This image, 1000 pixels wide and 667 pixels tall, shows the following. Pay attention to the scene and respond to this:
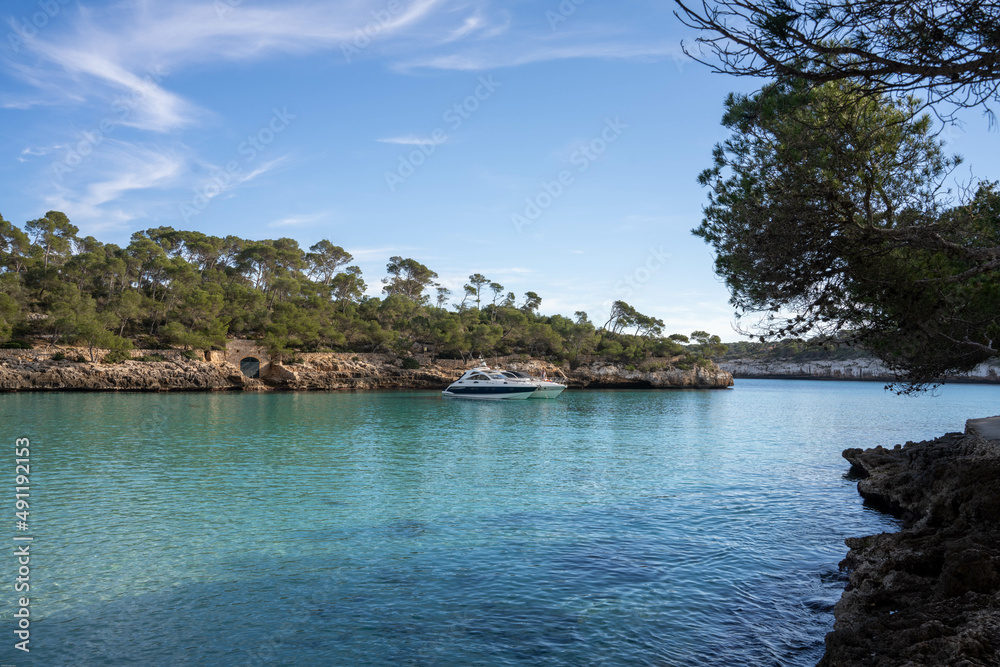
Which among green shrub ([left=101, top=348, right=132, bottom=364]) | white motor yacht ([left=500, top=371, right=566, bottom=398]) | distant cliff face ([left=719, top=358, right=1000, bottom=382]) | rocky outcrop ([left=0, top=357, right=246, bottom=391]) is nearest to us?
rocky outcrop ([left=0, top=357, right=246, bottom=391])

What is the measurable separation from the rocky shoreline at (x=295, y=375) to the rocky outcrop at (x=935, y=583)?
55197 mm

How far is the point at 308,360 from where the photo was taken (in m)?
60.5

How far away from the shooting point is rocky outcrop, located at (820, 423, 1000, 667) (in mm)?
4324

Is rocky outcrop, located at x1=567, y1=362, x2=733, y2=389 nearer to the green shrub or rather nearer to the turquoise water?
the green shrub

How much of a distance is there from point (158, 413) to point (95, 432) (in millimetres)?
8539

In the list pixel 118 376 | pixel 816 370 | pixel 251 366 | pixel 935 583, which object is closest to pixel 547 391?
pixel 251 366

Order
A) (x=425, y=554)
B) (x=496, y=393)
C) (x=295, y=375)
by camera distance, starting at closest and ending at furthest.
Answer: (x=425, y=554), (x=496, y=393), (x=295, y=375)

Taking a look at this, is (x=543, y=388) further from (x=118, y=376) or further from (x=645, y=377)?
(x=118, y=376)

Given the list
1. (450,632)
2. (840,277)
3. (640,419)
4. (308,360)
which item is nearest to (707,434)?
(640,419)

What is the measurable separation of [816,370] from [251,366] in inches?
5148

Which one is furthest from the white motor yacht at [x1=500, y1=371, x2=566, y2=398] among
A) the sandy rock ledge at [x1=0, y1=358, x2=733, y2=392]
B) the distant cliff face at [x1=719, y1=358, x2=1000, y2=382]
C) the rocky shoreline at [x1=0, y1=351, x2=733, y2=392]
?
the distant cliff face at [x1=719, y1=358, x2=1000, y2=382]

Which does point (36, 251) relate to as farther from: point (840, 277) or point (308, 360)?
point (840, 277)

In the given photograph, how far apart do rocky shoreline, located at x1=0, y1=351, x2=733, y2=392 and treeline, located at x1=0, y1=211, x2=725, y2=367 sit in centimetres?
210

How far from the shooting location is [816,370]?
140750 mm
